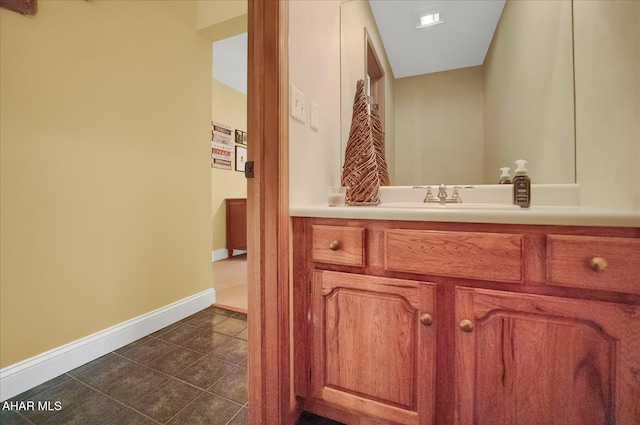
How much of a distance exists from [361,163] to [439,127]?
0.59 m

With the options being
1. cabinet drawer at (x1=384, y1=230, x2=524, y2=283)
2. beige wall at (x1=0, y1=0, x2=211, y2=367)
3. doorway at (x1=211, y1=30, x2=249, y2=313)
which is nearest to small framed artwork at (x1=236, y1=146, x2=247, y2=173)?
doorway at (x1=211, y1=30, x2=249, y2=313)

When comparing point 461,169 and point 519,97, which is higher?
point 519,97

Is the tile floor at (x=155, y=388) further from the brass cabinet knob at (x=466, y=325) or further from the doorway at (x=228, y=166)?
the doorway at (x=228, y=166)

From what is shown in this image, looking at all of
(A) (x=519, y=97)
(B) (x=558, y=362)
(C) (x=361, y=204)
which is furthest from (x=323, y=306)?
(A) (x=519, y=97)

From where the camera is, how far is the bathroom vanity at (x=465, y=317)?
25.1 inches

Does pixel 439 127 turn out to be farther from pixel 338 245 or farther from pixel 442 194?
pixel 338 245

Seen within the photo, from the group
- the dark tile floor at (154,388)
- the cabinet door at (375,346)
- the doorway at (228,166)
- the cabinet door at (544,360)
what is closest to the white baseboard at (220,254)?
the doorway at (228,166)

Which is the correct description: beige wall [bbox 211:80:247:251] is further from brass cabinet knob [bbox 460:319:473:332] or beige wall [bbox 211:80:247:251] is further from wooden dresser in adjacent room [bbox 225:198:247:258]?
brass cabinet knob [bbox 460:319:473:332]

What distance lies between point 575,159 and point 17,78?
2403 millimetres

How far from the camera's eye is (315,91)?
1.20 m

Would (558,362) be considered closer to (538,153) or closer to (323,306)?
(323,306)

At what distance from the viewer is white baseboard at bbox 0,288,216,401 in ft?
3.83

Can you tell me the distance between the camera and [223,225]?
3926 millimetres

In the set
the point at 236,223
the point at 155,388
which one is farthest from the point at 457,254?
the point at 236,223
